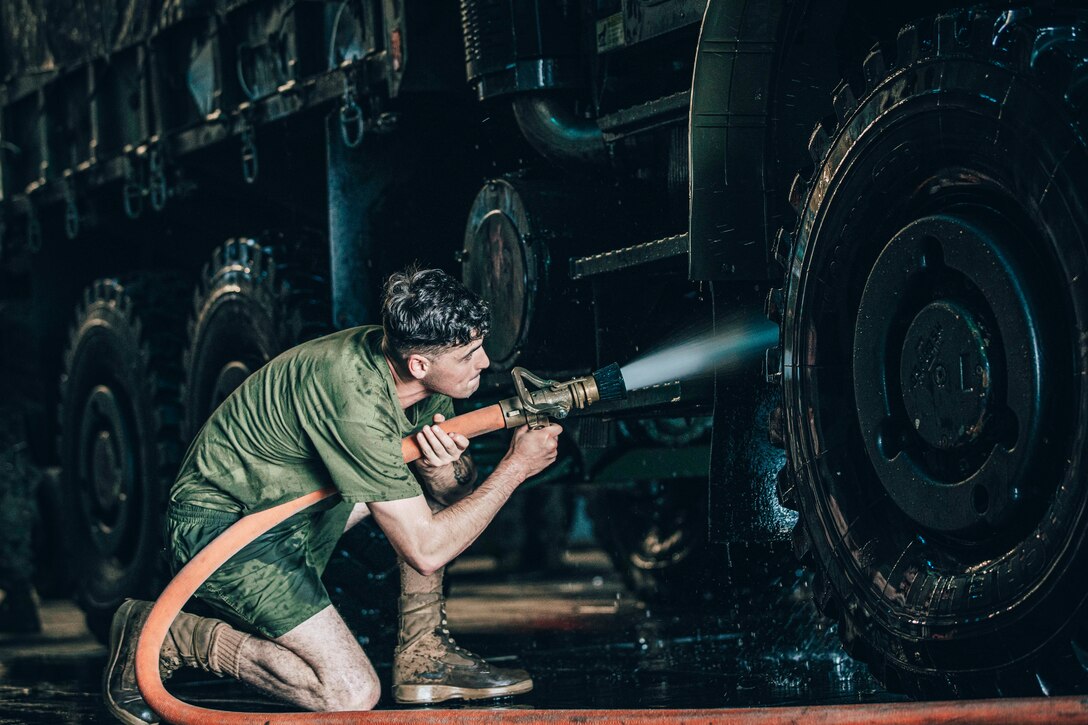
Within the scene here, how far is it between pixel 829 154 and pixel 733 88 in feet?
1.57

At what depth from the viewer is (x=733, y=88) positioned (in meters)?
4.67

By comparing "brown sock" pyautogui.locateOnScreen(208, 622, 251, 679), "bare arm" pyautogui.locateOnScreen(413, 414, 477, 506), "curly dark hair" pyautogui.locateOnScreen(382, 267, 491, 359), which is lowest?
"brown sock" pyautogui.locateOnScreen(208, 622, 251, 679)

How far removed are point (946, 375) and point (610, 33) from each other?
1.99 m

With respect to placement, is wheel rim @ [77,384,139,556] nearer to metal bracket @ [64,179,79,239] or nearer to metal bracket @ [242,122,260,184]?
metal bracket @ [64,179,79,239]

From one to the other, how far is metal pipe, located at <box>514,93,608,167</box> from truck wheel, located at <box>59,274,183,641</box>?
337 centimetres

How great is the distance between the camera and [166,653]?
561cm

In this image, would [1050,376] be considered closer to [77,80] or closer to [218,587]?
[218,587]

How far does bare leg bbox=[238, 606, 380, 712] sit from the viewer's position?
538 centimetres

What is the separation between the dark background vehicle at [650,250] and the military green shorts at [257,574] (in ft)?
3.32

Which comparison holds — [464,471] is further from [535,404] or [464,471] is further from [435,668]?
[535,404]

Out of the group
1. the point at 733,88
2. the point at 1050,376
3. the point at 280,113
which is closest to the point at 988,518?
the point at 1050,376

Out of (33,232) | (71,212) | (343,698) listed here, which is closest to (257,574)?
(343,698)

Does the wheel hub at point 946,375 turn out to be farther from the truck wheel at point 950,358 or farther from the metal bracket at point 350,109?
the metal bracket at point 350,109

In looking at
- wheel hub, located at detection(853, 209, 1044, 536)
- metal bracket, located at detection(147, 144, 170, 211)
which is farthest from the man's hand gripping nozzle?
metal bracket, located at detection(147, 144, 170, 211)
